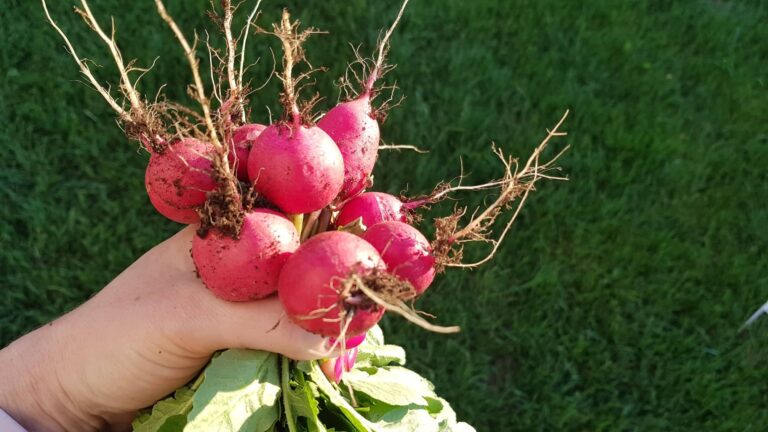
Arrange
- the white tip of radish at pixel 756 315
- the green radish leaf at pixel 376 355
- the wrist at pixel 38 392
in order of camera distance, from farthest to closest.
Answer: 1. the white tip of radish at pixel 756 315
2. the green radish leaf at pixel 376 355
3. the wrist at pixel 38 392

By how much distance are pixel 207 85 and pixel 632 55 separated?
221 centimetres

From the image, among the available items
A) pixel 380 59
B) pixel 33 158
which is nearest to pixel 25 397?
pixel 380 59

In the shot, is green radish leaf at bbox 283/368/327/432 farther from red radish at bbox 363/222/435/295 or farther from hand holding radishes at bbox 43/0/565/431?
red radish at bbox 363/222/435/295

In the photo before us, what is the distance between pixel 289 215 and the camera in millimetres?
1777

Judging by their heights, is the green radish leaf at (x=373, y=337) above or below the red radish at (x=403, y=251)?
below

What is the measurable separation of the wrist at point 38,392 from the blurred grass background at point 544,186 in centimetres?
112

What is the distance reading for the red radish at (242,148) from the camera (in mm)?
1736

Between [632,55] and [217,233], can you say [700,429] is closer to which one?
[632,55]

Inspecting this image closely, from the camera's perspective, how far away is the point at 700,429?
3082 mm

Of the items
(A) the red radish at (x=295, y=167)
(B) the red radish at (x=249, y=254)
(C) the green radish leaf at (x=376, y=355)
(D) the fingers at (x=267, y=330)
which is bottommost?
(C) the green radish leaf at (x=376, y=355)

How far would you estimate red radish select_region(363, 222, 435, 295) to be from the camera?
1689mm

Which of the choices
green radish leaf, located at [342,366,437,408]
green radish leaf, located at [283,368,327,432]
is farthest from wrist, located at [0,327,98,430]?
green radish leaf, located at [342,366,437,408]

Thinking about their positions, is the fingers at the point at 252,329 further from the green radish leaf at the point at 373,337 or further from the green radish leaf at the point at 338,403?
the green radish leaf at the point at 373,337

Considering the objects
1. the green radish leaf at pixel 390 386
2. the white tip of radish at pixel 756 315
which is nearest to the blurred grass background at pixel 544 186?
the white tip of radish at pixel 756 315
